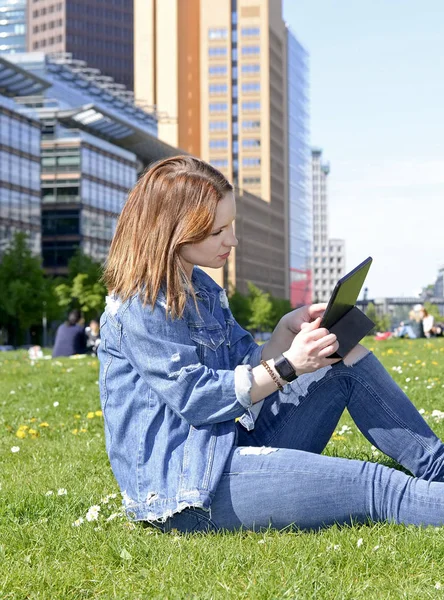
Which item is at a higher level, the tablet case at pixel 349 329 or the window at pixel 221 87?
the window at pixel 221 87

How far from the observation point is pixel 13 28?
617 ft

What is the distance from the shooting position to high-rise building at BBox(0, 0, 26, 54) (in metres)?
187

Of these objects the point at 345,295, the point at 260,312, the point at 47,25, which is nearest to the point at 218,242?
the point at 345,295

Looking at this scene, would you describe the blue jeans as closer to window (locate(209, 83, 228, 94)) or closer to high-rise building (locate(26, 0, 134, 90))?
window (locate(209, 83, 228, 94))

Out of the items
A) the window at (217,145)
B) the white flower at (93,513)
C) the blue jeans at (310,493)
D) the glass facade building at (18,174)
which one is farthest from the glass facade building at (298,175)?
the blue jeans at (310,493)

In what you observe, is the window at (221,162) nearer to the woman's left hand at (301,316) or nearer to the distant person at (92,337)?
the distant person at (92,337)

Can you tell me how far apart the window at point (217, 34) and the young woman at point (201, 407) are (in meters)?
169

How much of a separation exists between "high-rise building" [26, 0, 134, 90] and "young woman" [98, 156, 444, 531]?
18362cm

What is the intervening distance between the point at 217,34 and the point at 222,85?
30.6 ft

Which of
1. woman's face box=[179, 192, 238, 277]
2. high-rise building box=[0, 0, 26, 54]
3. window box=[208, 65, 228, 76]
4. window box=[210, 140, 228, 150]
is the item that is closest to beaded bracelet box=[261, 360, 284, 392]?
woman's face box=[179, 192, 238, 277]

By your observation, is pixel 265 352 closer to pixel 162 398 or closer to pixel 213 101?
pixel 162 398

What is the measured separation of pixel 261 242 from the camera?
159250mm

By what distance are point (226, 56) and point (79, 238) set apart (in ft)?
294

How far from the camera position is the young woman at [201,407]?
3908mm
